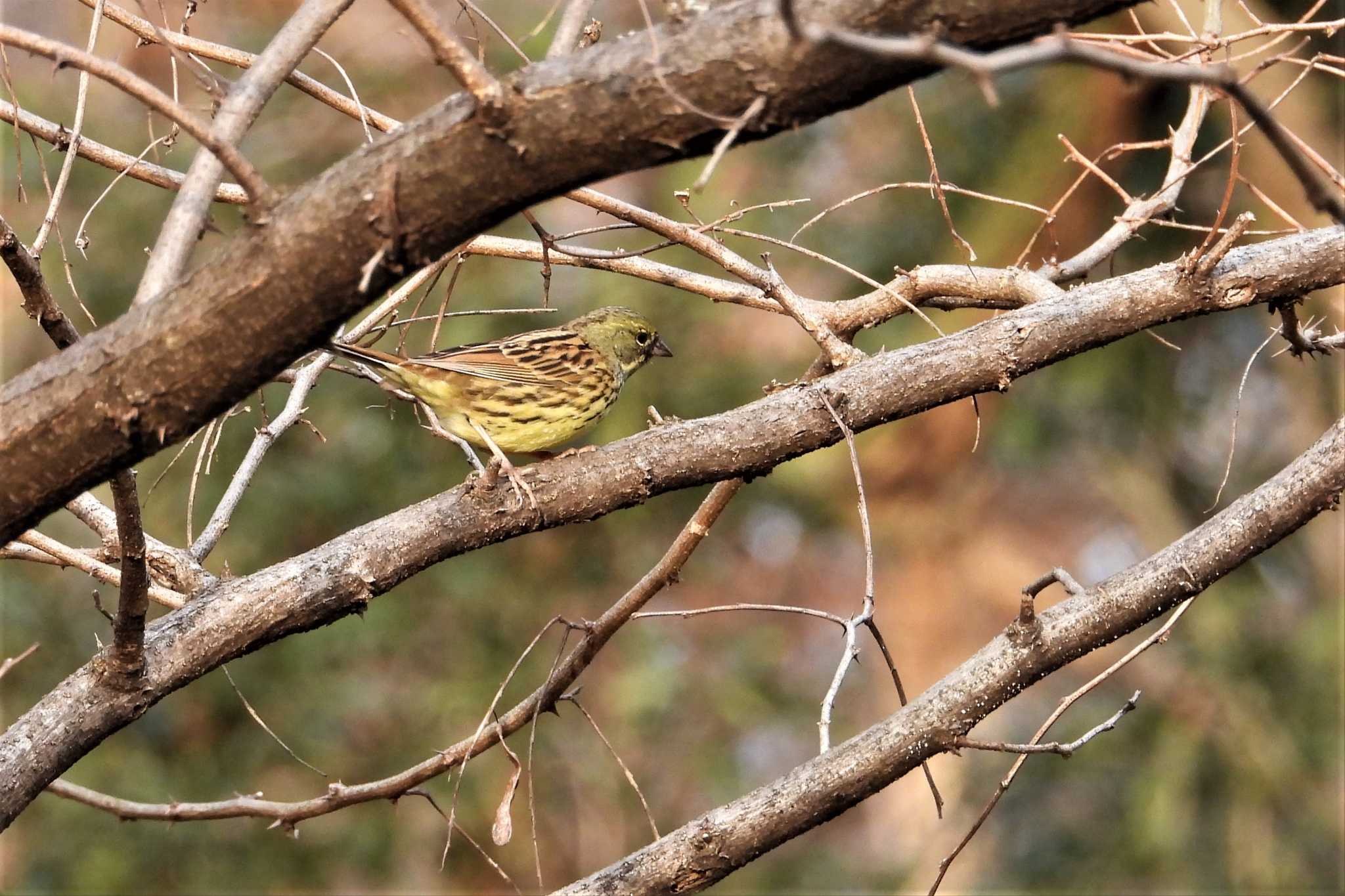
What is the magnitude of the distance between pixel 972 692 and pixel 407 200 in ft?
6.45

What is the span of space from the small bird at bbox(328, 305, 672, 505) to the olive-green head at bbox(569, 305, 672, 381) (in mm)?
101

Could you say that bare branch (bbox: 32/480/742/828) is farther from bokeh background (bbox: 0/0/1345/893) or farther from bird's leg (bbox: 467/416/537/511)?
bokeh background (bbox: 0/0/1345/893)

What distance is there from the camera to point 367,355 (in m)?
3.77

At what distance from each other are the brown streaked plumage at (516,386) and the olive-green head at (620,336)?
0.34 ft

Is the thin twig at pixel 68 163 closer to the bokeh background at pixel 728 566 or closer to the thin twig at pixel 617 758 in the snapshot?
the thin twig at pixel 617 758

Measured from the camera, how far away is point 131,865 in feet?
24.0

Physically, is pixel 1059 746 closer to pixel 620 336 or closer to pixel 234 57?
pixel 620 336

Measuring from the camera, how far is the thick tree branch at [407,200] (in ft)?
6.07

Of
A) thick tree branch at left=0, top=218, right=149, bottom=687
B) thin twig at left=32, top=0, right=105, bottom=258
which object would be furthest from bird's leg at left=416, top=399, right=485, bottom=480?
thin twig at left=32, top=0, right=105, bottom=258

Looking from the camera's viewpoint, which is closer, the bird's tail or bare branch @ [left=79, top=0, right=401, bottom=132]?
bare branch @ [left=79, top=0, right=401, bottom=132]

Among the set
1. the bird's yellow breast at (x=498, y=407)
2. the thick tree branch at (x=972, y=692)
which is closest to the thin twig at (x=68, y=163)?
the bird's yellow breast at (x=498, y=407)

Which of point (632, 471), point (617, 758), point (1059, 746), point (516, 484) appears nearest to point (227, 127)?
point (516, 484)

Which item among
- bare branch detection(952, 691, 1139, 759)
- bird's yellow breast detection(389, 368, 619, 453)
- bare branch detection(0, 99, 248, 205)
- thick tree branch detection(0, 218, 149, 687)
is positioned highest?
bare branch detection(0, 99, 248, 205)

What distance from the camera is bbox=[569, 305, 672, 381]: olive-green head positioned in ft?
16.2
